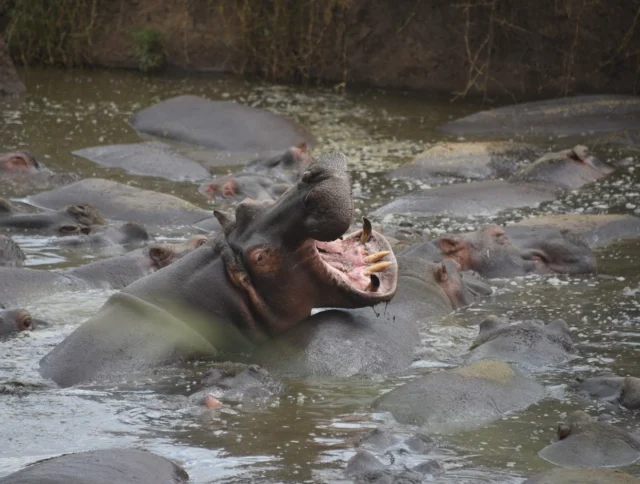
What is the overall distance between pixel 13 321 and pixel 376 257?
1.56m

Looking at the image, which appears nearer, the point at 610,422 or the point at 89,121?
the point at 610,422

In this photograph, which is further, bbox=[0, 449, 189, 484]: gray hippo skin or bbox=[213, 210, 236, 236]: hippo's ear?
bbox=[213, 210, 236, 236]: hippo's ear

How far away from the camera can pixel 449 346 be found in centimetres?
525

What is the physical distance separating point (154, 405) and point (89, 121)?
304 inches

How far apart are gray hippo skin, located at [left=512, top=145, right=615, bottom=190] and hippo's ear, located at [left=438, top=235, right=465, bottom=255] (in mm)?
2657

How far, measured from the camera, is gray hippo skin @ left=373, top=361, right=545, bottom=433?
14.1 feet

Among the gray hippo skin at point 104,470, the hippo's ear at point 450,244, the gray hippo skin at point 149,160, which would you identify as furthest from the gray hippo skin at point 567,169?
the gray hippo skin at point 104,470

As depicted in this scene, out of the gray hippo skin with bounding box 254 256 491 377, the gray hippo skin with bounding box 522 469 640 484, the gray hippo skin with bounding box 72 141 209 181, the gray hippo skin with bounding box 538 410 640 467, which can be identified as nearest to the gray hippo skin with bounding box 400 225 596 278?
the gray hippo skin with bounding box 254 256 491 377

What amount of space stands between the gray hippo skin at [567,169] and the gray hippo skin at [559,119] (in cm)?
157

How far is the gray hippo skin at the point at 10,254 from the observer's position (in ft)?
21.7

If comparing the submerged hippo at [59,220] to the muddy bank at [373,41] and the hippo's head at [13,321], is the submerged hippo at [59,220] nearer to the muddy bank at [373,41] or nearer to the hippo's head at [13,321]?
the hippo's head at [13,321]

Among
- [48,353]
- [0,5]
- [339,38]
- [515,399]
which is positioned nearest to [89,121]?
[339,38]

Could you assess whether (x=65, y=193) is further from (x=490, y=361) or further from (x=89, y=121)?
(x=490, y=361)

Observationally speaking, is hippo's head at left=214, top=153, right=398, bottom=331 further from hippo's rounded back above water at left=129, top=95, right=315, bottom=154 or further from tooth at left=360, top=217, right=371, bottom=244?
hippo's rounded back above water at left=129, top=95, right=315, bottom=154
